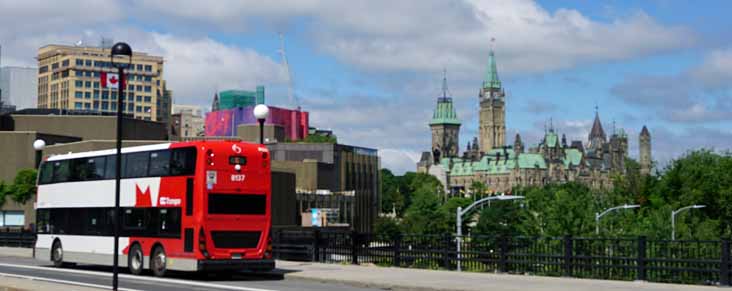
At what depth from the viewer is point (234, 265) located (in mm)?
30031

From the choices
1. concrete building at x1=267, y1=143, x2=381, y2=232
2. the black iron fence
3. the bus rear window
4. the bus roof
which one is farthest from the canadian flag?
concrete building at x1=267, y1=143, x2=381, y2=232

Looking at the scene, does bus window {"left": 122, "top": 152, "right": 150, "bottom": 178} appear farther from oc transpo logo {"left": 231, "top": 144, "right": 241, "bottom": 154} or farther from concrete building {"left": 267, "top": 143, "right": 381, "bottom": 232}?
concrete building {"left": 267, "top": 143, "right": 381, "bottom": 232}

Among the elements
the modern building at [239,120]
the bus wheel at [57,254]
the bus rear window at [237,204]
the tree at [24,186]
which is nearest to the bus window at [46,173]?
the bus wheel at [57,254]

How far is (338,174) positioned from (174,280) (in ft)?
320

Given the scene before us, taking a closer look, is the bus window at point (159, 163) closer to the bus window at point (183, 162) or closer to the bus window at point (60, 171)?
the bus window at point (183, 162)

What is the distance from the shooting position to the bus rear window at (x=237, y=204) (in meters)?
29.6

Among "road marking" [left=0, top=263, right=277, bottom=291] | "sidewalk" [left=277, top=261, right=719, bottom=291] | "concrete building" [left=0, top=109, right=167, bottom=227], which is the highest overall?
"concrete building" [left=0, top=109, right=167, bottom=227]

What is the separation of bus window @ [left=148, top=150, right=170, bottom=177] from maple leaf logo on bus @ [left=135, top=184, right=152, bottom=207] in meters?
0.65

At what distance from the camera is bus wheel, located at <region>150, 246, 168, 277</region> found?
3081 centimetres

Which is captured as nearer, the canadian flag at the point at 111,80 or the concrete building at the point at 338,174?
the canadian flag at the point at 111,80

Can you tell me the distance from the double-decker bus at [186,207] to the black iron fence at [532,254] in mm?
5650

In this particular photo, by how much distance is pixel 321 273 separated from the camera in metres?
31.2

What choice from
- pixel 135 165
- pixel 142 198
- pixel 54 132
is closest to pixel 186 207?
pixel 142 198

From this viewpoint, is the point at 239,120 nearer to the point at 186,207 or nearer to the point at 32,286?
the point at 186,207
